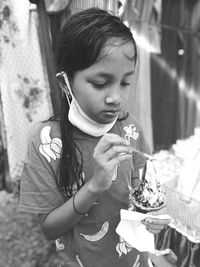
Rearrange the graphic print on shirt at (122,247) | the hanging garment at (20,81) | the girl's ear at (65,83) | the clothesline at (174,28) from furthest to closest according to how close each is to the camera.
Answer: the clothesline at (174,28) → the hanging garment at (20,81) → the graphic print on shirt at (122,247) → the girl's ear at (65,83)

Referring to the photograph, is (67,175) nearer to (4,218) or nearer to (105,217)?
(105,217)

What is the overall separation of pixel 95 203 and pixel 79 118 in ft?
0.90

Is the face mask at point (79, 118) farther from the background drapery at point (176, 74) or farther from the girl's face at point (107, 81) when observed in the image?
the background drapery at point (176, 74)

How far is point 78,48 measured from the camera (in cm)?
65

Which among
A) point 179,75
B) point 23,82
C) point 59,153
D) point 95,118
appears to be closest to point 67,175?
point 59,153

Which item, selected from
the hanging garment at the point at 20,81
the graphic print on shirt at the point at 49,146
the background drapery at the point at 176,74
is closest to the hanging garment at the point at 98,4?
the graphic print on shirt at the point at 49,146

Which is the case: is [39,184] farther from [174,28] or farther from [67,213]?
[174,28]

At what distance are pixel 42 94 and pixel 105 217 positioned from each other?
3.99ft

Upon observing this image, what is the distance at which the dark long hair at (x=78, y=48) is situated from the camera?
633 mm

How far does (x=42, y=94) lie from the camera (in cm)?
179

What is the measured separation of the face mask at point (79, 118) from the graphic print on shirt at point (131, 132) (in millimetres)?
138

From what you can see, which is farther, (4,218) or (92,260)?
(4,218)

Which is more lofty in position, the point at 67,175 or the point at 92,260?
the point at 67,175

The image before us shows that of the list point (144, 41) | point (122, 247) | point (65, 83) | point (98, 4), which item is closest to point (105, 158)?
point (65, 83)
